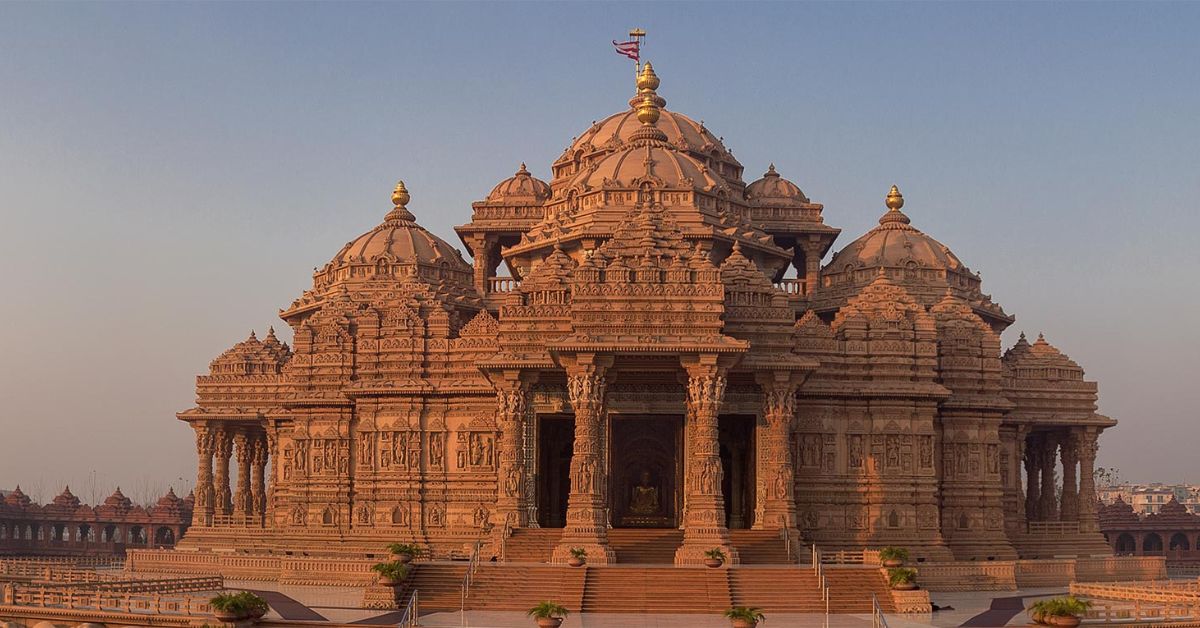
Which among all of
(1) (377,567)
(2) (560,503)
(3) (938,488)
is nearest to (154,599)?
(1) (377,567)

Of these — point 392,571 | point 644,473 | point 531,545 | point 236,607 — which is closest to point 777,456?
point 644,473

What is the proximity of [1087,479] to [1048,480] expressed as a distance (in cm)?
473

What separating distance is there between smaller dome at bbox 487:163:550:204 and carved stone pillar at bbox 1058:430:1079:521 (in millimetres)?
26096

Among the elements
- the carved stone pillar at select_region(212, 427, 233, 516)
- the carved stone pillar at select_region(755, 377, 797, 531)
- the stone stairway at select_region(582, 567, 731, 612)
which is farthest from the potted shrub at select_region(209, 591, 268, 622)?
the carved stone pillar at select_region(212, 427, 233, 516)

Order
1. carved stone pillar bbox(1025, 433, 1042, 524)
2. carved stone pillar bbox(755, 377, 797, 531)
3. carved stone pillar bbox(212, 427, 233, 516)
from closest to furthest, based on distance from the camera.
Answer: carved stone pillar bbox(755, 377, 797, 531) < carved stone pillar bbox(1025, 433, 1042, 524) < carved stone pillar bbox(212, 427, 233, 516)

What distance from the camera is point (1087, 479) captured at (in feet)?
220

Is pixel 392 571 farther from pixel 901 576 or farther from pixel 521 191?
pixel 521 191

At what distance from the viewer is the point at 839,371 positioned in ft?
190

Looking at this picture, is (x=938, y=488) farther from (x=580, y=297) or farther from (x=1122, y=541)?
(x=1122, y=541)

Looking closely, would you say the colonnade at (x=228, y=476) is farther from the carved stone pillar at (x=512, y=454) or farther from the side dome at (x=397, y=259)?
the carved stone pillar at (x=512, y=454)

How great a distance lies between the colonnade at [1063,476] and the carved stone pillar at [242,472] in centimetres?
3656

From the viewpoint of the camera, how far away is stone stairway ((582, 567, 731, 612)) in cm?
4219

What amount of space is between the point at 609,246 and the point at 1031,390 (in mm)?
23778

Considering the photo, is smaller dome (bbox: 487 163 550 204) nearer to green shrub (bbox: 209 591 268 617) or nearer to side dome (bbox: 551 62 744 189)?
side dome (bbox: 551 62 744 189)
